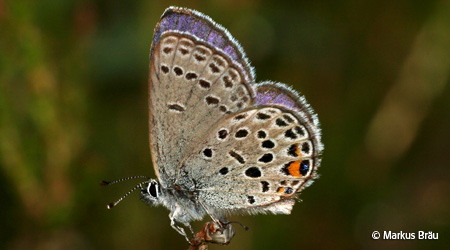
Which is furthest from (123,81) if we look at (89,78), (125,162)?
(125,162)

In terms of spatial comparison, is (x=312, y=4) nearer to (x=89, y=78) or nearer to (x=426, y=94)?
(x=426, y=94)

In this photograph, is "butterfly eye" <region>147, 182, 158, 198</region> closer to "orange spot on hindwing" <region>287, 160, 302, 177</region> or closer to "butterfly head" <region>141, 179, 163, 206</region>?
"butterfly head" <region>141, 179, 163, 206</region>

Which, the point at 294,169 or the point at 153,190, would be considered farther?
the point at 153,190

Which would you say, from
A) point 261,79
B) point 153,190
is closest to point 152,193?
point 153,190
